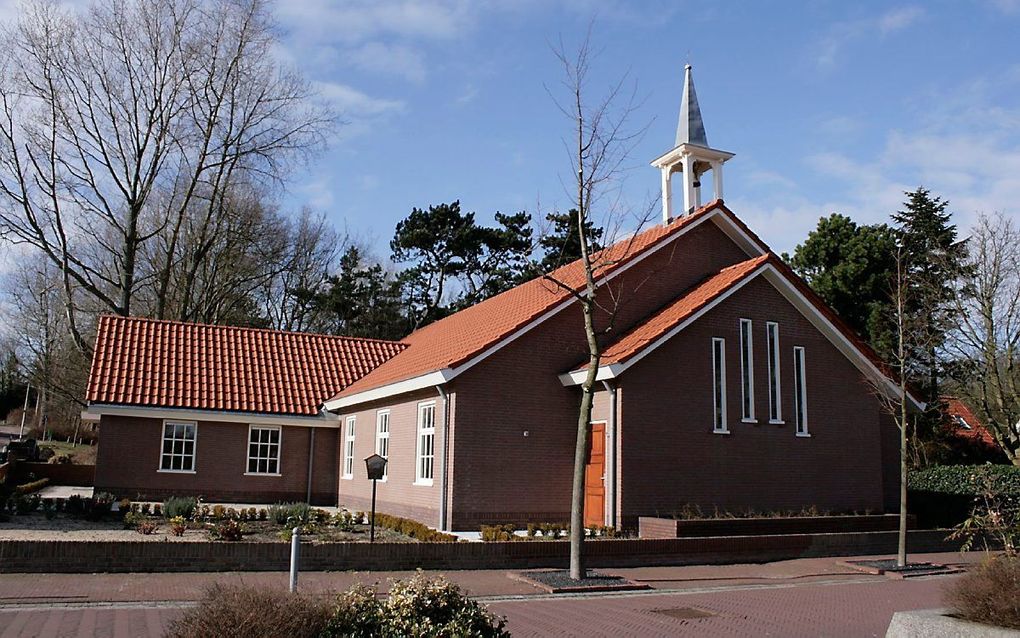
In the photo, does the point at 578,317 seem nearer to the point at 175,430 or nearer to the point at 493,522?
the point at 493,522

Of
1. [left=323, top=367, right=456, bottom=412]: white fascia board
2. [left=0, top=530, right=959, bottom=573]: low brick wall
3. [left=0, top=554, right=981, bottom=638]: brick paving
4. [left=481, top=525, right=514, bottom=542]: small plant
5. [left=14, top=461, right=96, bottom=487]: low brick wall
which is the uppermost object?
[left=323, top=367, right=456, bottom=412]: white fascia board

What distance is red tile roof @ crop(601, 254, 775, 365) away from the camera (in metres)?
19.8

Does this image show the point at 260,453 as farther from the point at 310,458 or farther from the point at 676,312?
the point at 676,312

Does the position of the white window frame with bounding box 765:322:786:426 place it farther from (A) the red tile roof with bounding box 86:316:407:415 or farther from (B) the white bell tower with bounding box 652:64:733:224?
(A) the red tile roof with bounding box 86:316:407:415

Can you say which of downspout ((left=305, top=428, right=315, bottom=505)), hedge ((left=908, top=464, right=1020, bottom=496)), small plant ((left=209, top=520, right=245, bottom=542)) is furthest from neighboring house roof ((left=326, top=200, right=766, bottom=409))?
hedge ((left=908, top=464, right=1020, bottom=496))

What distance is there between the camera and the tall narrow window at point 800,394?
72.0 ft

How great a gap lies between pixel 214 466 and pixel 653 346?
1384cm

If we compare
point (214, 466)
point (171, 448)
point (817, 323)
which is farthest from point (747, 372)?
point (171, 448)

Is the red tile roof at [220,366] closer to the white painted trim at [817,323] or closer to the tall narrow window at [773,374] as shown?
the white painted trim at [817,323]

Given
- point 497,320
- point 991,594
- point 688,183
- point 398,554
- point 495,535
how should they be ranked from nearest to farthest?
point 991,594
point 398,554
point 495,535
point 497,320
point 688,183

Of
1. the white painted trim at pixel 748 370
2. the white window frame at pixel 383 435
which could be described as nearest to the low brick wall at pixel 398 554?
the white painted trim at pixel 748 370

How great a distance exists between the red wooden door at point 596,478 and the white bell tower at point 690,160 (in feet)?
27.2

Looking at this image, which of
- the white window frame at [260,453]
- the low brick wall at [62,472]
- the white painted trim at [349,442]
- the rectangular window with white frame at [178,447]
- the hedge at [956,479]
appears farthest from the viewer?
the low brick wall at [62,472]

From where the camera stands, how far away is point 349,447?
26.3 m
